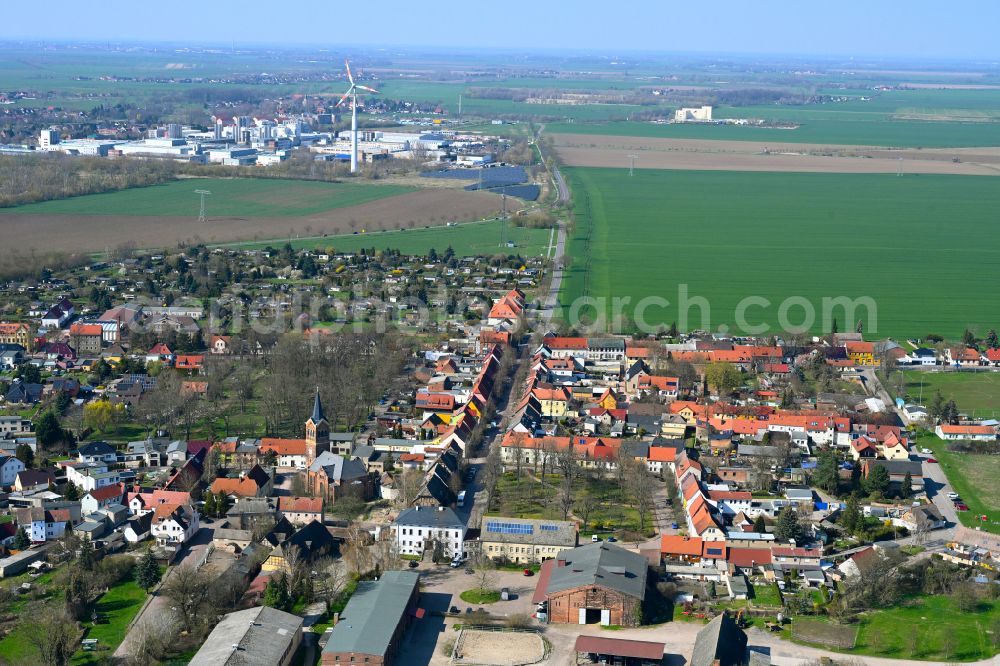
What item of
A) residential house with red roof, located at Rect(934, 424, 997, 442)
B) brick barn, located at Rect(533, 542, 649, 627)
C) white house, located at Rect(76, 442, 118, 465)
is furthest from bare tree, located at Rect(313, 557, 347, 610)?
residential house with red roof, located at Rect(934, 424, 997, 442)

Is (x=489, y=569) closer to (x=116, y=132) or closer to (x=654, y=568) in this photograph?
(x=654, y=568)

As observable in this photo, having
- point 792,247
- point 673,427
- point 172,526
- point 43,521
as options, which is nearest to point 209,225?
point 792,247

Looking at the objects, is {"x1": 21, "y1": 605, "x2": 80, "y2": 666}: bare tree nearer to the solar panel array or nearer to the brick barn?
the brick barn

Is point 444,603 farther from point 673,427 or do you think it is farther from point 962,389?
point 962,389

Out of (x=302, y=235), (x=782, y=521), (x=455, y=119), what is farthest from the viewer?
(x=455, y=119)

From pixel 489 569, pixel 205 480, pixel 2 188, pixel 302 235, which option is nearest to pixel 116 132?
pixel 2 188

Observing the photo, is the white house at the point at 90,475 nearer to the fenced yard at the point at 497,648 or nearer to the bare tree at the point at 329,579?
the bare tree at the point at 329,579
